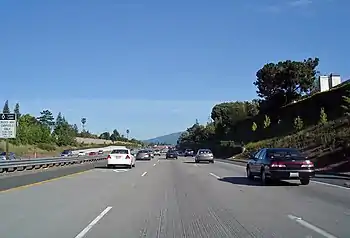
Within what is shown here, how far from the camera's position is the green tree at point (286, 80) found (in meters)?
82.2

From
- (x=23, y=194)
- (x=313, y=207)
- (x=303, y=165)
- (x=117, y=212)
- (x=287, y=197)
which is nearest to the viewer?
(x=117, y=212)

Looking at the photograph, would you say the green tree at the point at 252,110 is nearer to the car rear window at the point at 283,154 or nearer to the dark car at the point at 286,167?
the car rear window at the point at 283,154

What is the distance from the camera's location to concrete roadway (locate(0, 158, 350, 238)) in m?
9.88

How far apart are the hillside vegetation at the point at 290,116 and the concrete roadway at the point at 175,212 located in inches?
863

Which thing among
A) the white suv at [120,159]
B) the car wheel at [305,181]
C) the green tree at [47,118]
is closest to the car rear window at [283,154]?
the car wheel at [305,181]

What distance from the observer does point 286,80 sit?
83312 mm

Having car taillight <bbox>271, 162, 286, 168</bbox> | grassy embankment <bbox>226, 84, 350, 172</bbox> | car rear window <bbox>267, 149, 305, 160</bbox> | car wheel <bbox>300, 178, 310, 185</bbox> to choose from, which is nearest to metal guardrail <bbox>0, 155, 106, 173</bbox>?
car rear window <bbox>267, 149, 305, 160</bbox>

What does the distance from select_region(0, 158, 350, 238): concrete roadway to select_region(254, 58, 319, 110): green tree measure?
215ft

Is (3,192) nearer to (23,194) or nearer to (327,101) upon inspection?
(23,194)

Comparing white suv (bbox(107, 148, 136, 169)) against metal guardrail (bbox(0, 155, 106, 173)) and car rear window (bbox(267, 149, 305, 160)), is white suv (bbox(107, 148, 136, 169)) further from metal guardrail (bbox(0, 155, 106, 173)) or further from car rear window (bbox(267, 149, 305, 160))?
car rear window (bbox(267, 149, 305, 160))

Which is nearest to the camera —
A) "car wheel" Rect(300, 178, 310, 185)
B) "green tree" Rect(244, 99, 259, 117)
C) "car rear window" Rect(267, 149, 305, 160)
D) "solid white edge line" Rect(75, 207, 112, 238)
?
"solid white edge line" Rect(75, 207, 112, 238)

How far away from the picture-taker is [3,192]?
18.1 meters

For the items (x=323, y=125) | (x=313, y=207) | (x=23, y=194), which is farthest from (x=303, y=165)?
(x=323, y=125)

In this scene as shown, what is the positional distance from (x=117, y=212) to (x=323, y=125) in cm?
4211
